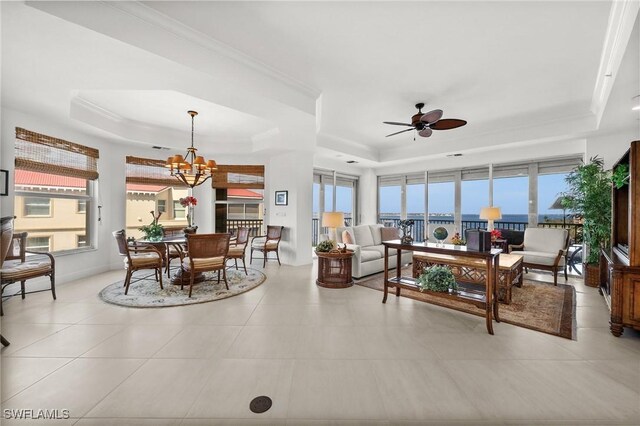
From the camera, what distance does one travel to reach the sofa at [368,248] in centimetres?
472

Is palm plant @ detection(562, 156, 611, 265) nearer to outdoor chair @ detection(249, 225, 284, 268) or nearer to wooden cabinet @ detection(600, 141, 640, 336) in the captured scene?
wooden cabinet @ detection(600, 141, 640, 336)

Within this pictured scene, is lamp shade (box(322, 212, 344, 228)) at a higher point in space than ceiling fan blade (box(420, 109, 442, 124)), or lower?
lower

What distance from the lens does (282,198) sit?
612 cm

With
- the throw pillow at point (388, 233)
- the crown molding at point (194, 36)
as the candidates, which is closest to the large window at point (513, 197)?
the throw pillow at point (388, 233)

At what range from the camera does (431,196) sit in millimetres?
7273

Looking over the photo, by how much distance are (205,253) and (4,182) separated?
2.82 metres

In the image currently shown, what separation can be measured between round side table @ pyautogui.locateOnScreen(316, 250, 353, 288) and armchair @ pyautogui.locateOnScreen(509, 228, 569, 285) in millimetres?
3176

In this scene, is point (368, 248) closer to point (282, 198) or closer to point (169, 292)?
point (282, 198)

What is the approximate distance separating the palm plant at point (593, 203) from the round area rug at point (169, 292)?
18.2 feet

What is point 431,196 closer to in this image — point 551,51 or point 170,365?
point 551,51

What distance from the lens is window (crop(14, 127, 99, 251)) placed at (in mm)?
3838

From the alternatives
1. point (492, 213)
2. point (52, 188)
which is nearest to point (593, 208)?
point (492, 213)

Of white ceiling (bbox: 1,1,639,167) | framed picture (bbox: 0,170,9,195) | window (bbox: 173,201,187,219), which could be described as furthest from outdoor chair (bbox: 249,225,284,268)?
framed picture (bbox: 0,170,9,195)

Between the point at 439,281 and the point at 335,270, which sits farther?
the point at 335,270
